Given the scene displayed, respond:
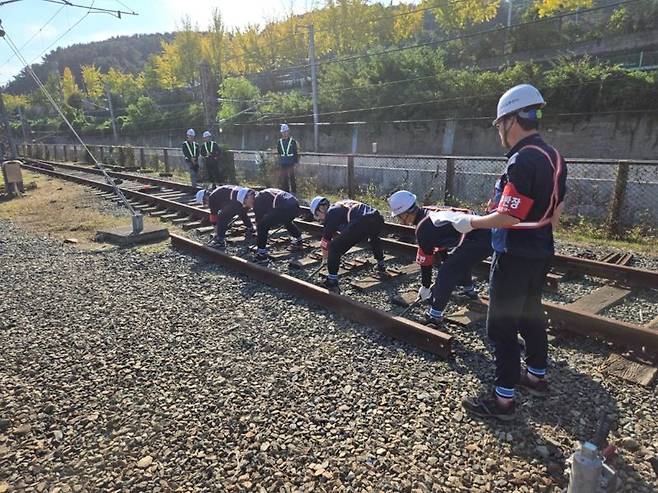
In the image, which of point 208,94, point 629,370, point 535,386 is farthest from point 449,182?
point 208,94

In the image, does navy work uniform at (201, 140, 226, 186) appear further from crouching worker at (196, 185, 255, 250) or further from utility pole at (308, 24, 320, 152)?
utility pole at (308, 24, 320, 152)

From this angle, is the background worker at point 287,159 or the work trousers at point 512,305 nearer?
the work trousers at point 512,305

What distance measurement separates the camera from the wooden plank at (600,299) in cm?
486

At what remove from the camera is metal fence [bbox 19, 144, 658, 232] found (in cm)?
813

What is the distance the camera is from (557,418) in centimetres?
318

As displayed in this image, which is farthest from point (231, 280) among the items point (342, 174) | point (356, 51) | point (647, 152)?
point (356, 51)

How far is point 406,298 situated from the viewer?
5.30 meters

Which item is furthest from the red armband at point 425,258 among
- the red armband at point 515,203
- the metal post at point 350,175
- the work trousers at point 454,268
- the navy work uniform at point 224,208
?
the metal post at point 350,175

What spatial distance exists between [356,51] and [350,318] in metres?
59.1

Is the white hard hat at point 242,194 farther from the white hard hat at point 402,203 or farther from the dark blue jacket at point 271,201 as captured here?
the white hard hat at point 402,203

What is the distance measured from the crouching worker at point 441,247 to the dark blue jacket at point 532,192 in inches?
44.3

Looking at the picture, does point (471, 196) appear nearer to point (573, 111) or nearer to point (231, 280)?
point (231, 280)

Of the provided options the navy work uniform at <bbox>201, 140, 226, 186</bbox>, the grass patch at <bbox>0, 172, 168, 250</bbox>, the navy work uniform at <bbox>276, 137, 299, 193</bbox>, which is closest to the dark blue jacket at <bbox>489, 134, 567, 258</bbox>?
the grass patch at <bbox>0, 172, 168, 250</bbox>

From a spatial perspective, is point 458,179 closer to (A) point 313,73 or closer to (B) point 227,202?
(B) point 227,202
